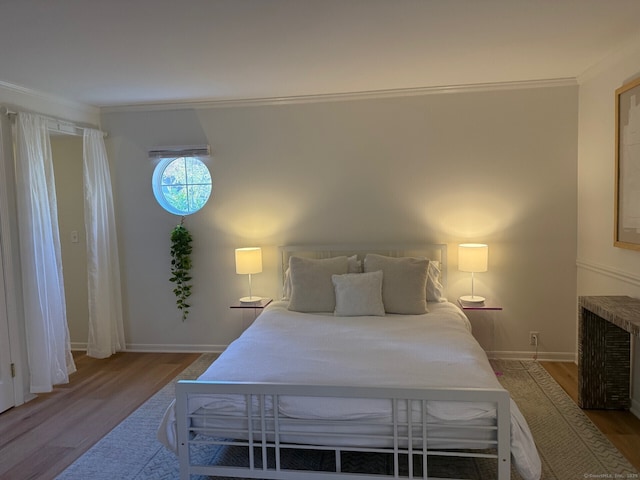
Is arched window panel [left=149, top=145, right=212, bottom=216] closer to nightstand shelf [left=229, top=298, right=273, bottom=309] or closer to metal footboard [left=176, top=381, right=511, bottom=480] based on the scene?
nightstand shelf [left=229, top=298, right=273, bottom=309]

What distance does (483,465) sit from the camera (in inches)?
96.0

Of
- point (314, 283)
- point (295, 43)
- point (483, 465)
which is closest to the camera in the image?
point (483, 465)

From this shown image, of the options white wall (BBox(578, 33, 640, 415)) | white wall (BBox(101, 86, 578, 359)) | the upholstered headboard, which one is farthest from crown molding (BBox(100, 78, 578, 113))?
the upholstered headboard

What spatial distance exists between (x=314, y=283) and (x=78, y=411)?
1998 millimetres

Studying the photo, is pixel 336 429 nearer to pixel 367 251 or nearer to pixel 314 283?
pixel 314 283

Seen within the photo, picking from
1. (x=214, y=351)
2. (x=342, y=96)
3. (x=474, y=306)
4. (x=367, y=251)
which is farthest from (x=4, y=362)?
(x=474, y=306)

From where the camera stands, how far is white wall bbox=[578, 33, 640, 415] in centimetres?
301

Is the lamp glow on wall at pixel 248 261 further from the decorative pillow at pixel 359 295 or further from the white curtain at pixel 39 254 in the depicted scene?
the white curtain at pixel 39 254

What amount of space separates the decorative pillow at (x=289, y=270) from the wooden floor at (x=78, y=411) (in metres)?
1.15

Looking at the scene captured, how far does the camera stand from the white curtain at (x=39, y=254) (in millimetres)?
3413

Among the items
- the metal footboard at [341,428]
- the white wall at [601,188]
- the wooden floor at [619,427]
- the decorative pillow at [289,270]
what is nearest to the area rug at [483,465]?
the wooden floor at [619,427]

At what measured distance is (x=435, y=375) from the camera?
2311 millimetres

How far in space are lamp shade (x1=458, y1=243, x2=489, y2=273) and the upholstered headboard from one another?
218 mm

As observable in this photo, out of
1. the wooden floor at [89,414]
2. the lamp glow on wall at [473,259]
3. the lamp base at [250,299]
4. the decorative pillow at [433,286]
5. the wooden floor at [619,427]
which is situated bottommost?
the wooden floor at [619,427]
